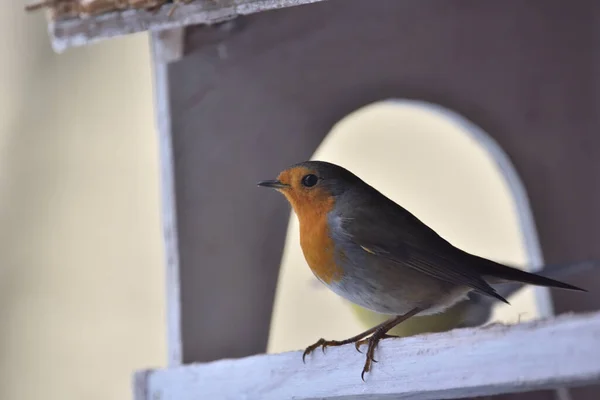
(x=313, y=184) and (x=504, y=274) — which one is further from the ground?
(x=313, y=184)

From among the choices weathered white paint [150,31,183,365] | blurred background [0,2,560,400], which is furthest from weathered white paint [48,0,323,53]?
blurred background [0,2,560,400]

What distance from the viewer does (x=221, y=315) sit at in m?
1.56

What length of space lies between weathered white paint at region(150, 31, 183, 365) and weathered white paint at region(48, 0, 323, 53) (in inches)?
9.2

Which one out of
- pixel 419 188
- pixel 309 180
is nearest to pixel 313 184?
pixel 309 180

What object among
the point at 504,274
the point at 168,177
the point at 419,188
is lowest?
the point at 504,274

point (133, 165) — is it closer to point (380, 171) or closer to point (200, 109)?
point (380, 171)

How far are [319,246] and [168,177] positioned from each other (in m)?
0.43

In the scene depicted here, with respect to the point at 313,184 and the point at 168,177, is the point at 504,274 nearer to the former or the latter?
the point at 313,184

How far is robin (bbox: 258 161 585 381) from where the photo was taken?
3.89 feet

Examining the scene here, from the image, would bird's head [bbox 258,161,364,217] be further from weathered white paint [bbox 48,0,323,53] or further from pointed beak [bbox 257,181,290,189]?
weathered white paint [bbox 48,0,323,53]

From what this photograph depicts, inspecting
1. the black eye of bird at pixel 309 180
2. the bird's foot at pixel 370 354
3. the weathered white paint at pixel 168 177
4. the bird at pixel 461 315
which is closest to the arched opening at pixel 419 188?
the bird at pixel 461 315

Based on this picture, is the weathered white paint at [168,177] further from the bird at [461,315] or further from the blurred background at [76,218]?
the blurred background at [76,218]

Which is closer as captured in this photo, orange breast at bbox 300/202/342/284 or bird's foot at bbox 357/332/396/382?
bird's foot at bbox 357/332/396/382

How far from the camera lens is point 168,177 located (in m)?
1.55
